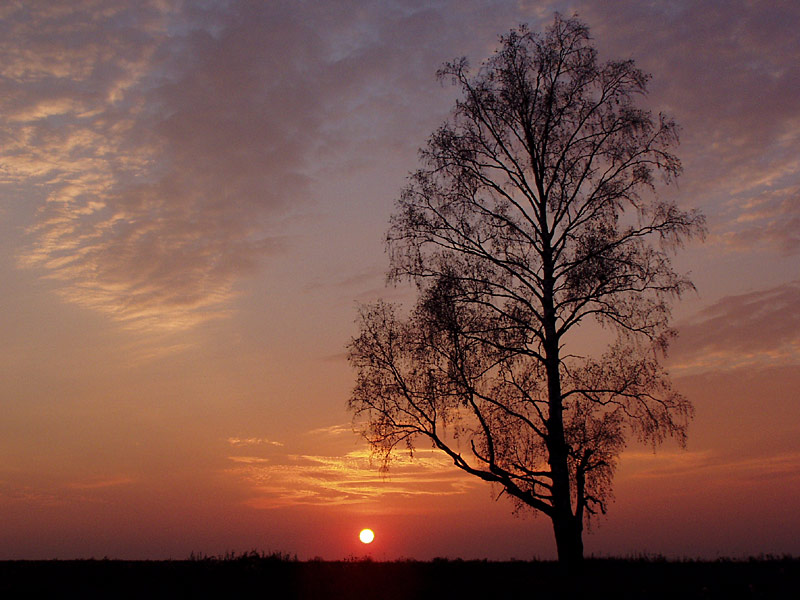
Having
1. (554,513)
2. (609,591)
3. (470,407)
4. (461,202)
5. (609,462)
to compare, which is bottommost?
(609,591)

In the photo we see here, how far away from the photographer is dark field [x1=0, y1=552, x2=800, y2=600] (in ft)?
47.7

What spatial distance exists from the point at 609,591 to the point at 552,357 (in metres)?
8.53

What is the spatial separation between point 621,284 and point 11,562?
2003 centimetres

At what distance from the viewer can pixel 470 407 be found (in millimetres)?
22656

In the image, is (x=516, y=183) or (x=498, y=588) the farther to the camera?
(x=516, y=183)

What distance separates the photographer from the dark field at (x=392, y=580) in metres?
14.5

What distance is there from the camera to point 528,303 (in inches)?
883

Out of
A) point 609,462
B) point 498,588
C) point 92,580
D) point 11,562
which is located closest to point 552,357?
point 609,462

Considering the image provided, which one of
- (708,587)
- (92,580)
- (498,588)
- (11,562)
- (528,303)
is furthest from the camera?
(528,303)

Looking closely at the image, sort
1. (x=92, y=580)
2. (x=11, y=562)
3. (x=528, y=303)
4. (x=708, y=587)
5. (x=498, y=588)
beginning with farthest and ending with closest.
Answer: (x=528, y=303) → (x=11, y=562) → (x=92, y=580) → (x=498, y=588) → (x=708, y=587)

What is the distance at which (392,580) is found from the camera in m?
16.4

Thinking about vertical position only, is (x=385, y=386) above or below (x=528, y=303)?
below

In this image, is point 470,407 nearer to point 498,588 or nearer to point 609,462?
point 609,462

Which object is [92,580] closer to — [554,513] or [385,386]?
[385,386]
